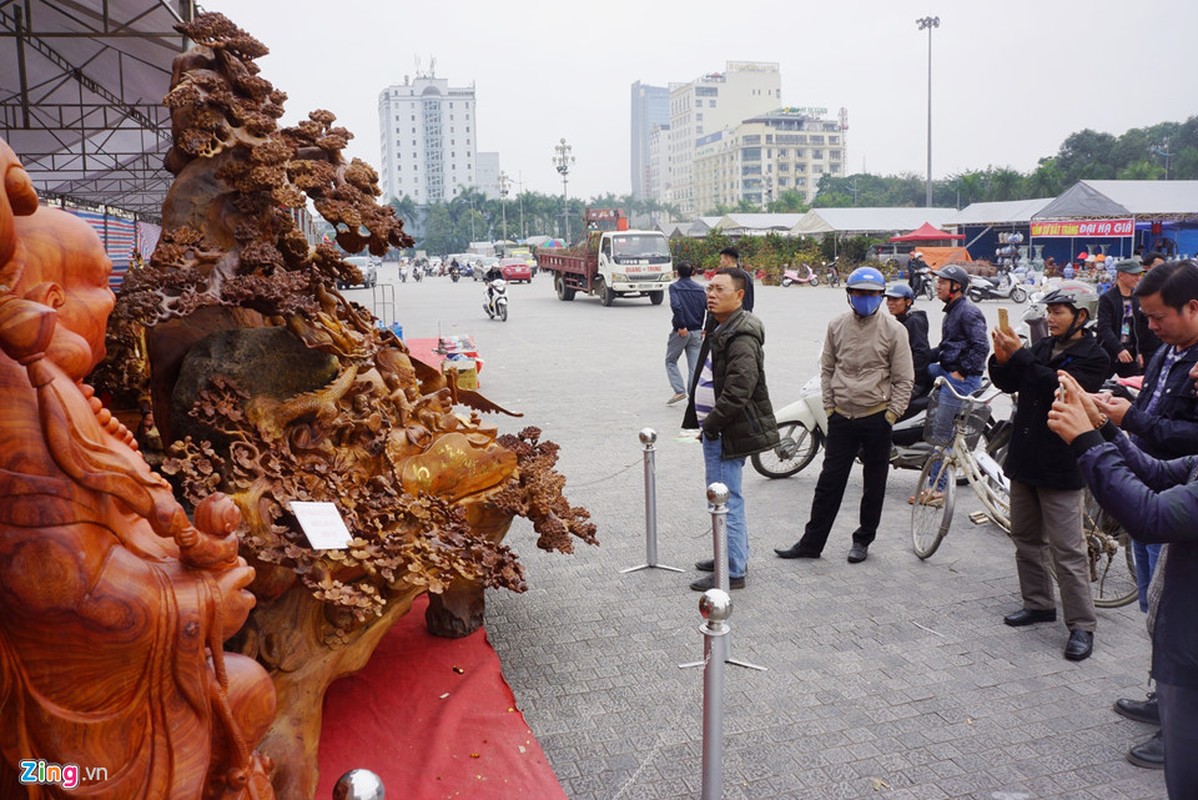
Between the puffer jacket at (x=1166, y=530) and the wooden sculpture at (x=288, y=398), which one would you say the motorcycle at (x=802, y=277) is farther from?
the puffer jacket at (x=1166, y=530)

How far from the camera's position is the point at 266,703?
216cm

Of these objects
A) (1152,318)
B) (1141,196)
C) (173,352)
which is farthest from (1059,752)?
(1141,196)

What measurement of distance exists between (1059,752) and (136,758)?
3.12 meters

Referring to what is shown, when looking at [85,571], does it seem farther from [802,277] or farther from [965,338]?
[802,277]

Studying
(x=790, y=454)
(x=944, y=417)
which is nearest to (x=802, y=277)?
(x=790, y=454)

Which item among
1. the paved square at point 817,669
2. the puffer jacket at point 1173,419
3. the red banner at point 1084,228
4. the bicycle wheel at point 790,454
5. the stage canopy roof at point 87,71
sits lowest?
the paved square at point 817,669

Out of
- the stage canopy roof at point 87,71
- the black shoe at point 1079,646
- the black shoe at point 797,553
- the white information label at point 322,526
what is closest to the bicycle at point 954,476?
the black shoe at point 797,553

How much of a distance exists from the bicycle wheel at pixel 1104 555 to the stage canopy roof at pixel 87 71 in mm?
5659

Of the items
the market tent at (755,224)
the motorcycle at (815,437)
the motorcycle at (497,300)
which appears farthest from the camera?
the market tent at (755,224)

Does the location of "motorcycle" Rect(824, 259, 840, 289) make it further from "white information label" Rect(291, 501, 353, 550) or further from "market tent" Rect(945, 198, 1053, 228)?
"white information label" Rect(291, 501, 353, 550)

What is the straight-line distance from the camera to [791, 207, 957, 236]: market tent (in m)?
37.2

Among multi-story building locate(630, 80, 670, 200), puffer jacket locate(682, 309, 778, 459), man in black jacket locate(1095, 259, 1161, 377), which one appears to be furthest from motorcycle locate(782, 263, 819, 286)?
multi-story building locate(630, 80, 670, 200)

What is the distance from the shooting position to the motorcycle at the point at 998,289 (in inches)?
906

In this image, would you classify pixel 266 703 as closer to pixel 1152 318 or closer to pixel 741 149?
pixel 1152 318
